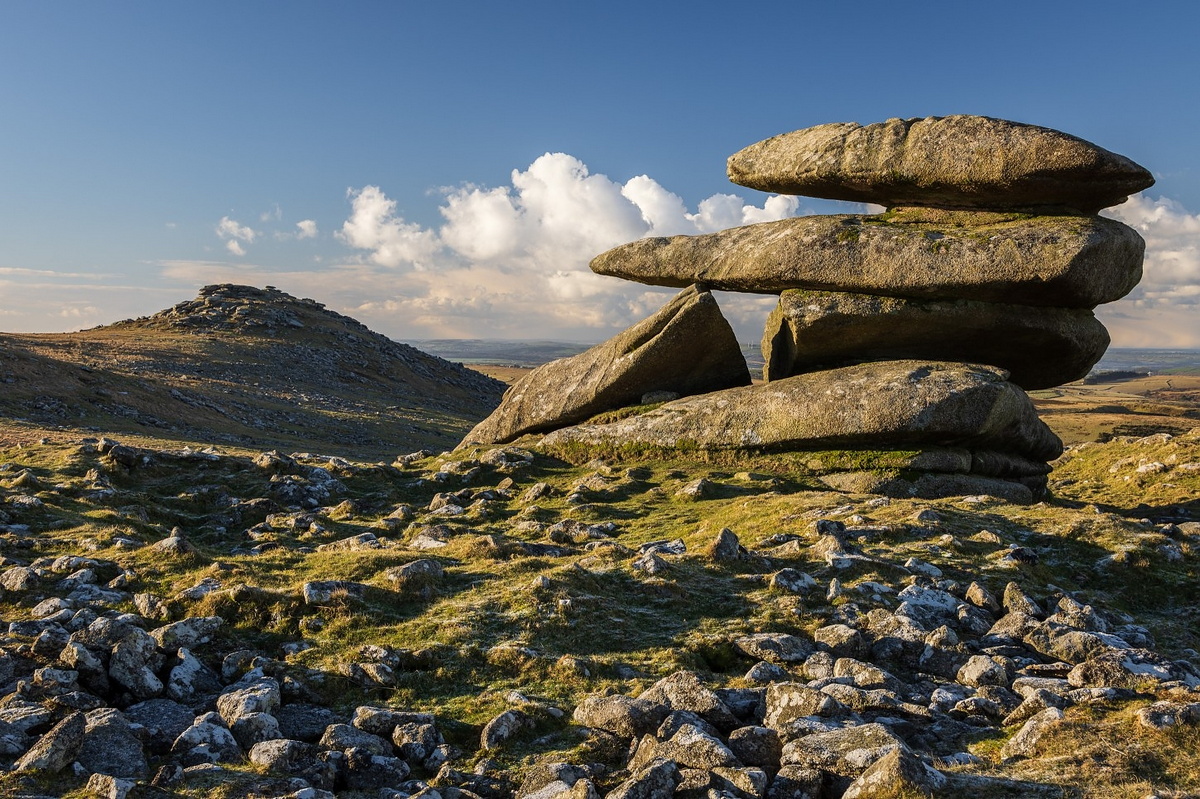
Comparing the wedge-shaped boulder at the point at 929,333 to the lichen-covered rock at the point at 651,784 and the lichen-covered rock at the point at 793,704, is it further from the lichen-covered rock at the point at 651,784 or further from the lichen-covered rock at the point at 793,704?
the lichen-covered rock at the point at 651,784

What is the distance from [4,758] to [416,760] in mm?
3759

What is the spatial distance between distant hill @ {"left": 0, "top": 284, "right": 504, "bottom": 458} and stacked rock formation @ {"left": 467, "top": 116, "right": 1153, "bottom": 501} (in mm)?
23300

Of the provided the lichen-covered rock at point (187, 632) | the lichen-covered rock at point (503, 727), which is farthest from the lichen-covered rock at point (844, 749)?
the lichen-covered rock at point (187, 632)

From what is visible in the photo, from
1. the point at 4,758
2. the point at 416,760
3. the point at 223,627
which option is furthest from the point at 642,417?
the point at 4,758

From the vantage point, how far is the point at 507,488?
22297 mm

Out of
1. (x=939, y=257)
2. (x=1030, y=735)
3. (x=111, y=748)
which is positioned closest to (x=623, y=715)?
(x=1030, y=735)

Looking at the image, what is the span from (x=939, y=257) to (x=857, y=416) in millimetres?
5427

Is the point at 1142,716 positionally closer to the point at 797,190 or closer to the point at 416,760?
the point at 416,760

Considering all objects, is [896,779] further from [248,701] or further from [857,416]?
[857,416]

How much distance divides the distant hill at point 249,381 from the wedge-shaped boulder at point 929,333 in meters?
24.9

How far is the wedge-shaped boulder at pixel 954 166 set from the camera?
21.9 meters

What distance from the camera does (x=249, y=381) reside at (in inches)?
2274

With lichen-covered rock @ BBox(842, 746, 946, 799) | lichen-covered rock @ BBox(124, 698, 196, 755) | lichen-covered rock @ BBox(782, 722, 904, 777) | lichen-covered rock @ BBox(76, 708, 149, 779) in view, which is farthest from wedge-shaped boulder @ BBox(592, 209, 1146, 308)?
lichen-covered rock @ BBox(76, 708, 149, 779)

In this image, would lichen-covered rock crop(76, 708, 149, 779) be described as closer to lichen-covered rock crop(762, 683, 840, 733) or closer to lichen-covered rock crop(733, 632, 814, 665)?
lichen-covered rock crop(762, 683, 840, 733)
